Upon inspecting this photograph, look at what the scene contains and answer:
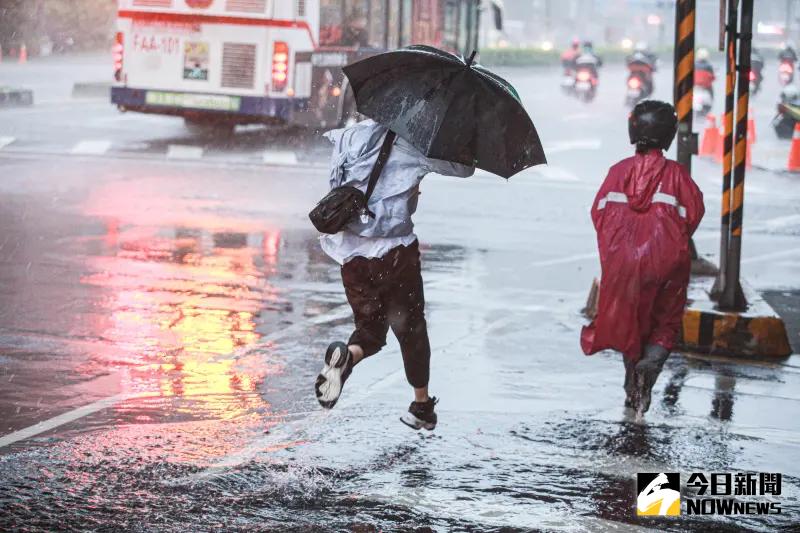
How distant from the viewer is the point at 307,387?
7.84 m

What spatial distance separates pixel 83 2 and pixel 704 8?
82661 millimetres

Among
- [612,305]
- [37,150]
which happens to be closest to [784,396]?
[612,305]

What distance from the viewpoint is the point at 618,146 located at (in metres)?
26.6

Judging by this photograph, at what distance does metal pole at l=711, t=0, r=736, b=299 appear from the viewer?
10.0 metres

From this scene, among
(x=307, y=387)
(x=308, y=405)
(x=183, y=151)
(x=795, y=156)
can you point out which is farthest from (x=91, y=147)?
(x=308, y=405)

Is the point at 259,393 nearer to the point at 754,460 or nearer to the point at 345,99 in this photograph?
the point at 754,460

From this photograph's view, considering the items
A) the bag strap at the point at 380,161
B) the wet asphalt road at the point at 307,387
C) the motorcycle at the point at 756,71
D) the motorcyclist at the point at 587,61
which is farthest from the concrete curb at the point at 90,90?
the bag strap at the point at 380,161

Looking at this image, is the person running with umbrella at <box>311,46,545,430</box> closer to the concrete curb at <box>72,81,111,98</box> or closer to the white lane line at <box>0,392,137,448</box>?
the white lane line at <box>0,392,137,448</box>

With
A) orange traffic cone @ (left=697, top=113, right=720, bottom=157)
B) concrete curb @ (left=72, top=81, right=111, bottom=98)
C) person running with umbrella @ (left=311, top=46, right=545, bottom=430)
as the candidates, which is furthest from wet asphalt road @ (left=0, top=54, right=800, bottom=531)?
concrete curb @ (left=72, top=81, right=111, bottom=98)

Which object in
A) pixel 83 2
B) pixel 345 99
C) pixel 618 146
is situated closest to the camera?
pixel 345 99

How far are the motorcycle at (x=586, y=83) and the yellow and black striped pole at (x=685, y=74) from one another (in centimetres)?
2889

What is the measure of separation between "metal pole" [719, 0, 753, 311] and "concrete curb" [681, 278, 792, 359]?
0.36m

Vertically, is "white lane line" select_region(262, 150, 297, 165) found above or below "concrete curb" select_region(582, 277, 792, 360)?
below

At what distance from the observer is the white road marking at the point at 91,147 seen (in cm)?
2083
